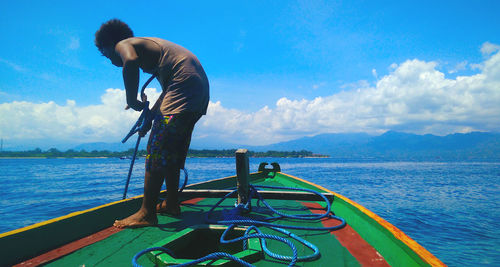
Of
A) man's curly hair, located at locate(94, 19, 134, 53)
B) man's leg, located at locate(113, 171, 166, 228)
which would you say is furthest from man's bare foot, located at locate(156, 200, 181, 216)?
man's curly hair, located at locate(94, 19, 134, 53)

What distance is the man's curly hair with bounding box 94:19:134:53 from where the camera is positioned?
7.83ft

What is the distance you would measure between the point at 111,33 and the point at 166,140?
122cm

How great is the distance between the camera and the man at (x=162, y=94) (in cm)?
217

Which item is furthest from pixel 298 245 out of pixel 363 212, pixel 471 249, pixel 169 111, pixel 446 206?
pixel 446 206

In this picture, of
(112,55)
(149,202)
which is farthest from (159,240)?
(112,55)

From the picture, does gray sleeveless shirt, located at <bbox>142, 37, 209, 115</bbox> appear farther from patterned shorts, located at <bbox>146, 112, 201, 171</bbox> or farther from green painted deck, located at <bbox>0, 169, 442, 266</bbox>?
green painted deck, located at <bbox>0, 169, 442, 266</bbox>

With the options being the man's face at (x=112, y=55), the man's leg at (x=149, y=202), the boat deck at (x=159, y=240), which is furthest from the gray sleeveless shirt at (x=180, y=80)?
the boat deck at (x=159, y=240)

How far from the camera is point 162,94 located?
8.14ft

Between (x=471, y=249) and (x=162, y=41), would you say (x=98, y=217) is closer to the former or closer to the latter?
(x=162, y=41)

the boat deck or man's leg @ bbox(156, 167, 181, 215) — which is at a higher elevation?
man's leg @ bbox(156, 167, 181, 215)

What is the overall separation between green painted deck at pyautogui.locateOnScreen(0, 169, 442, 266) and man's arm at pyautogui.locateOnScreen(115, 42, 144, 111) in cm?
109

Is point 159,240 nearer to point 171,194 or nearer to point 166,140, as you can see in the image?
point 171,194

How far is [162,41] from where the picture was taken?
2.39 metres

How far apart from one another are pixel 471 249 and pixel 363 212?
7.13 m
